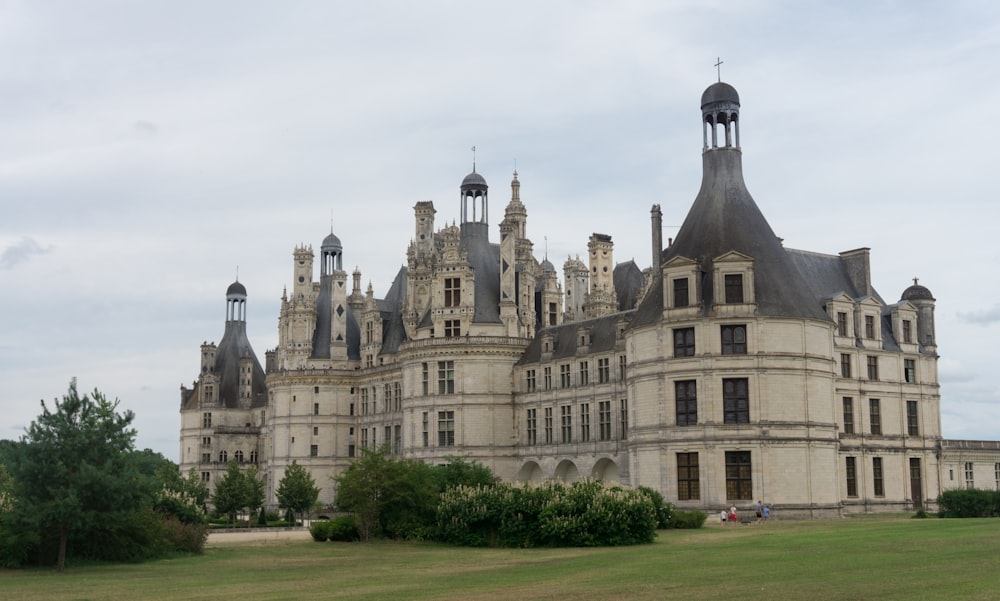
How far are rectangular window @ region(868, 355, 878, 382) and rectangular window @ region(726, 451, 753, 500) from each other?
13.3 metres

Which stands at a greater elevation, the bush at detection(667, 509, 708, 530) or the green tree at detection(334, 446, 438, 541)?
the green tree at detection(334, 446, 438, 541)

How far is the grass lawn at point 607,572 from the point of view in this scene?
23984 millimetres

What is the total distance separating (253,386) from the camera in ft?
397

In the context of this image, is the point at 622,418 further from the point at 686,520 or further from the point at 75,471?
the point at 75,471

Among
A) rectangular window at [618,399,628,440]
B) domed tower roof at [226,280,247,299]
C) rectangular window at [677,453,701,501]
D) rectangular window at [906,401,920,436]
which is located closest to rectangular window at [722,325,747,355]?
rectangular window at [677,453,701,501]

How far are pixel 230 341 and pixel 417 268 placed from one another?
43.9 metres

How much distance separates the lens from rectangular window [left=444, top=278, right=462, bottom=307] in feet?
260

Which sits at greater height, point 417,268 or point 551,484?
point 417,268

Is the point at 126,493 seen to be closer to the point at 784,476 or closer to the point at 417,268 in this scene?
the point at 784,476

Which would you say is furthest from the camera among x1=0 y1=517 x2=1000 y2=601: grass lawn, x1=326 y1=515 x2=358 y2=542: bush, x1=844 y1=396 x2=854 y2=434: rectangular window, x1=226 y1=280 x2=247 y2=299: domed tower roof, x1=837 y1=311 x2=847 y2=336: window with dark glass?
x1=226 y1=280 x2=247 y2=299: domed tower roof

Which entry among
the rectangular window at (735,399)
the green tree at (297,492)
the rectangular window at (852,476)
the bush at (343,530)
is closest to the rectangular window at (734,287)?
A: the rectangular window at (735,399)

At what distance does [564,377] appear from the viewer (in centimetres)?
7438

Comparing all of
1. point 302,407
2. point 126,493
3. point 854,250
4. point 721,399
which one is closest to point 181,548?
point 126,493

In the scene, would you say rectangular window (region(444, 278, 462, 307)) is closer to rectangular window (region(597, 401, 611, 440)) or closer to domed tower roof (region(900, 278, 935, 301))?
rectangular window (region(597, 401, 611, 440))
